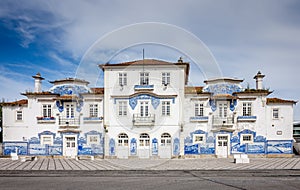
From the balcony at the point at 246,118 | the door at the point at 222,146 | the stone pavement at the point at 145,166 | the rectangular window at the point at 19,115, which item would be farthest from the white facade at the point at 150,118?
the stone pavement at the point at 145,166

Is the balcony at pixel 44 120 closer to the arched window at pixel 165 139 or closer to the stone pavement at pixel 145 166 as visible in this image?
the stone pavement at pixel 145 166

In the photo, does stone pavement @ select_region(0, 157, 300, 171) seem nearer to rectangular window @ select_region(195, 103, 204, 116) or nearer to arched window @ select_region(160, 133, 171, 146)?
arched window @ select_region(160, 133, 171, 146)

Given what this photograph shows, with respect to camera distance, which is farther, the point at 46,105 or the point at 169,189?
the point at 46,105

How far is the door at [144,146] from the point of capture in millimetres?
23156

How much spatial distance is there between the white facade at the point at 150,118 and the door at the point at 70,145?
0.33 ft

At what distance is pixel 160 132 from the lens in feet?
76.4

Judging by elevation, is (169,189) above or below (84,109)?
below

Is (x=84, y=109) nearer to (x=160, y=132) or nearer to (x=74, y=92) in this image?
(x=74, y=92)

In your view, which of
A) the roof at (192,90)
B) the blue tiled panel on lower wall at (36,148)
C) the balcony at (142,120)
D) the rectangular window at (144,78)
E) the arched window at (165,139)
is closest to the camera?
the balcony at (142,120)

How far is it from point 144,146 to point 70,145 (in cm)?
779

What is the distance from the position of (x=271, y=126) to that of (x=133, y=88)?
48.1ft

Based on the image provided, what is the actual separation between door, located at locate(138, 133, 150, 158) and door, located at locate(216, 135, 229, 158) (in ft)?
23.3

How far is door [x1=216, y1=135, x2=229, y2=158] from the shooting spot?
23.7m

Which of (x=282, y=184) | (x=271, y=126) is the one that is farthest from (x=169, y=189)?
(x=271, y=126)
